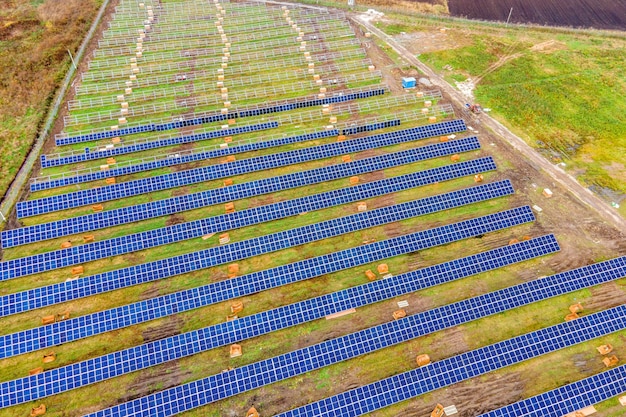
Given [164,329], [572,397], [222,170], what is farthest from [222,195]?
[572,397]

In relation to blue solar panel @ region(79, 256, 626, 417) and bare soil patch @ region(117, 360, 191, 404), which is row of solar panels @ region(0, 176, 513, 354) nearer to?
bare soil patch @ region(117, 360, 191, 404)

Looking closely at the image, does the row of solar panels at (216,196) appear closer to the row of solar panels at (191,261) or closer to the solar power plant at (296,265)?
the solar power plant at (296,265)

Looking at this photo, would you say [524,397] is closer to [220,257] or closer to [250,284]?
[250,284]

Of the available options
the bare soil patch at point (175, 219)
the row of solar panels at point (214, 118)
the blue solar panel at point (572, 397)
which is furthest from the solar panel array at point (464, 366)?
the row of solar panels at point (214, 118)

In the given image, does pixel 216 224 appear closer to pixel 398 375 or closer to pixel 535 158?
pixel 398 375

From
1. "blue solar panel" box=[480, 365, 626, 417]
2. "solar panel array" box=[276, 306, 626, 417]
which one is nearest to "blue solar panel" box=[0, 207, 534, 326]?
"solar panel array" box=[276, 306, 626, 417]
